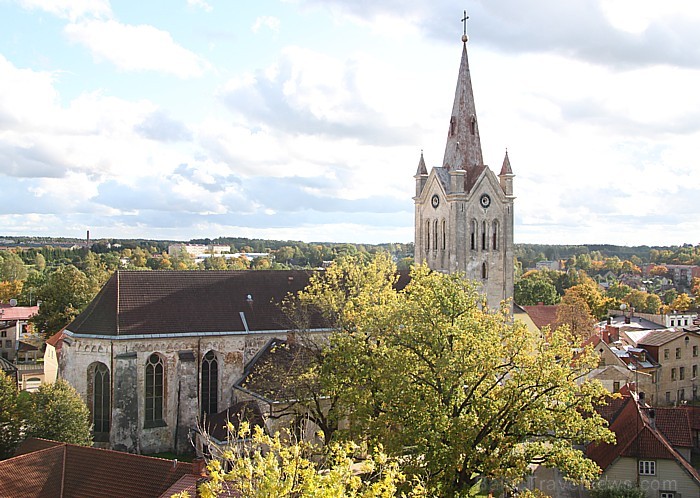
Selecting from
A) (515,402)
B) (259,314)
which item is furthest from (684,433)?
(259,314)

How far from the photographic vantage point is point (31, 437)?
3152 cm

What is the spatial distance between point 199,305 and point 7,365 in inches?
1065

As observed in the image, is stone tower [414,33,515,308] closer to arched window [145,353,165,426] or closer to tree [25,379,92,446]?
arched window [145,353,165,426]

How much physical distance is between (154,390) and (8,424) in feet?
24.4

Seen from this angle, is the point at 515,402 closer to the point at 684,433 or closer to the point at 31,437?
the point at 684,433

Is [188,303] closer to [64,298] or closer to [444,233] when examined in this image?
[444,233]

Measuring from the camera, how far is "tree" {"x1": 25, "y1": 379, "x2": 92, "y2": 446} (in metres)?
31.2

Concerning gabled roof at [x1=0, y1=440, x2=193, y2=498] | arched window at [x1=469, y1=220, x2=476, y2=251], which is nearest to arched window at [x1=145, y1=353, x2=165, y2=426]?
gabled roof at [x1=0, y1=440, x2=193, y2=498]

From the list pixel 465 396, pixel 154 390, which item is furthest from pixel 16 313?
pixel 465 396

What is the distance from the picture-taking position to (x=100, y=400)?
1419 inches

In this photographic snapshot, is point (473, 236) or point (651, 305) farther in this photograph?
point (651, 305)

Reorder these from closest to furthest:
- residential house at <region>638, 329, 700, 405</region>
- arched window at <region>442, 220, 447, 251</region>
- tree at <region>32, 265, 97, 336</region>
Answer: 1. arched window at <region>442, 220, 447, 251</region>
2. residential house at <region>638, 329, 700, 405</region>
3. tree at <region>32, 265, 97, 336</region>

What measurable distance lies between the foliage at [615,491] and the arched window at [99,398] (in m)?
26.6

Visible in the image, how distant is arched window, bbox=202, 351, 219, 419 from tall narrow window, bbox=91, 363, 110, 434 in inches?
213
